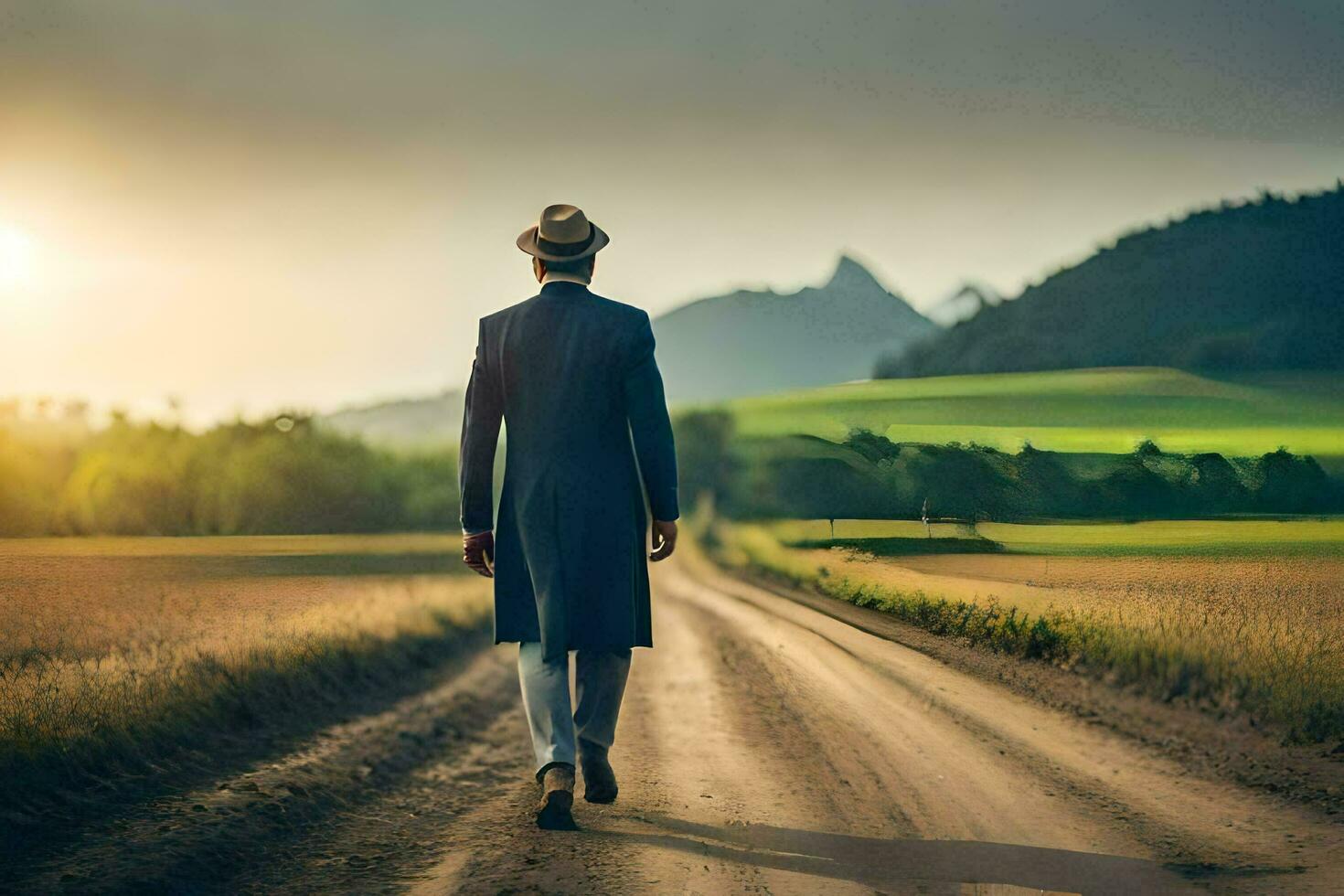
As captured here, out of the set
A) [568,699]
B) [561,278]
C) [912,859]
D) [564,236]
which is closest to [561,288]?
[561,278]

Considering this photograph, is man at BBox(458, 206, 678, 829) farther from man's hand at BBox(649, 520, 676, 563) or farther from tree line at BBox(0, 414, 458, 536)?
tree line at BBox(0, 414, 458, 536)

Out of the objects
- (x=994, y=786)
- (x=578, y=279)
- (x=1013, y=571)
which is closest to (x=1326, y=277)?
(x=1013, y=571)

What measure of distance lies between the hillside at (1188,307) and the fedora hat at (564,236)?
11.5 meters

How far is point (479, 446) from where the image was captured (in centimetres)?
536

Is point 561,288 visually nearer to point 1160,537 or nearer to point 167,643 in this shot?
point 167,643

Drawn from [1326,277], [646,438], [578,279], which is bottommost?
[646,438]

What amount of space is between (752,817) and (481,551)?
1.86 metres

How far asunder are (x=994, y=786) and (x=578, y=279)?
349 cm

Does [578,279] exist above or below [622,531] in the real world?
above

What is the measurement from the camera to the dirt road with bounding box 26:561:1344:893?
415cm

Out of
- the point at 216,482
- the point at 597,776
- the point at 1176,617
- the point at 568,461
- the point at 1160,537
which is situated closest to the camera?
the point at 568,461

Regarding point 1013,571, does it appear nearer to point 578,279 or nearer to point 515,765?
point 515,765

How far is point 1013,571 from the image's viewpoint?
11820mm

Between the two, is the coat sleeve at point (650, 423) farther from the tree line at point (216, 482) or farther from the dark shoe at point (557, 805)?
the tree line at point (216, 482)
